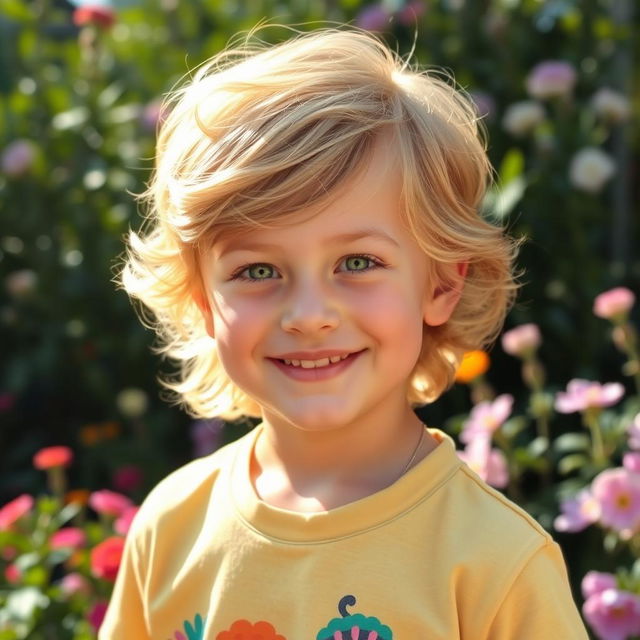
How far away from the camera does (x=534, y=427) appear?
3320 millimetres

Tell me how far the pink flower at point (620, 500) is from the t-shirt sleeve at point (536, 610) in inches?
32.8

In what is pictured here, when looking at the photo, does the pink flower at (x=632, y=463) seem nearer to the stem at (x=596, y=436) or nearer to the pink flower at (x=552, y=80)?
the stem at (x=596, y=436)

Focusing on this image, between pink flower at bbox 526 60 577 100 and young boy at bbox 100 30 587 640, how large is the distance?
200cm

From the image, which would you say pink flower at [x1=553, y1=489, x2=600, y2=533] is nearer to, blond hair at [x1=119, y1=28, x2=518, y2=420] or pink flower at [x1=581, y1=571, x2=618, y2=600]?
pink flower at [x1=581, y1=571, x2=618, y2=600]

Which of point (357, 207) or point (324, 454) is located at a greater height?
point (357, 207)

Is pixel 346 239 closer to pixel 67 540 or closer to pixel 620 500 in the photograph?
pixel 620 500

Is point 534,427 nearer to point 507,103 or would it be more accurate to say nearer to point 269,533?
point 507,103

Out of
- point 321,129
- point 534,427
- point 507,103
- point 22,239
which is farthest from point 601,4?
point 321,129

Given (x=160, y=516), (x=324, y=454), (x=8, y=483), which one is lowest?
(x=8, y=483)

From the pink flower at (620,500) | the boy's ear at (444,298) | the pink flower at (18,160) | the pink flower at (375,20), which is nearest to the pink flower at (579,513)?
the pink flower at (620,500)

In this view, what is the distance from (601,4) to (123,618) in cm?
294


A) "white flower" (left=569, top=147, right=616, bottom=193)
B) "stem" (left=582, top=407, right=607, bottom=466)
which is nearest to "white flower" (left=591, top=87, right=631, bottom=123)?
"white flower" (left=569, top=147, right=616, bottom=193)

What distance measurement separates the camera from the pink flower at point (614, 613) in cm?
211

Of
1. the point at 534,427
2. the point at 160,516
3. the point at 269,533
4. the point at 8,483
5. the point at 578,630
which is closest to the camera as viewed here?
the point at 578,630
